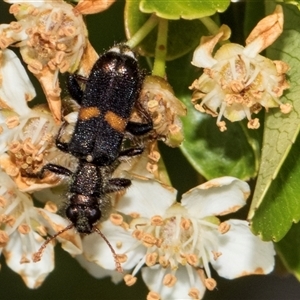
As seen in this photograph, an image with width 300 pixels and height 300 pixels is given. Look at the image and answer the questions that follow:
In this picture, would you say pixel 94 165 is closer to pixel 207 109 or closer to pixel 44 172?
pixel 44 172

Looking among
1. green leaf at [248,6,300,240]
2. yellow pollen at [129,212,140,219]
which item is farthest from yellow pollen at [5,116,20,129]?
green leaf at [248,6,300,240]

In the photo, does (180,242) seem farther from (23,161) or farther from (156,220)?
(23,161)

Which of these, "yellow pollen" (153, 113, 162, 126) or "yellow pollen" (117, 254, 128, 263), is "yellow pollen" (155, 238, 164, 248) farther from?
"yellow pollen" (153, 113, 162, 126)

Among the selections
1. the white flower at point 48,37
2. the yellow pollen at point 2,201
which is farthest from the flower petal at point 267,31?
the yellow pollen at point 2,201

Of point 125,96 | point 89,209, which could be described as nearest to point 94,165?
point 89,209

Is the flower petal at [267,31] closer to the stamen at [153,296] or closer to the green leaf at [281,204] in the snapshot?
the green leaf at [281,204]
